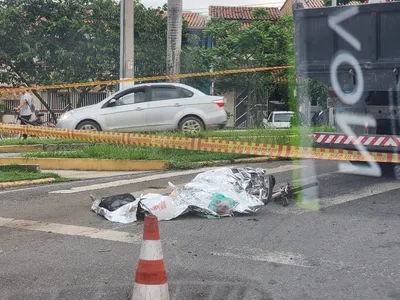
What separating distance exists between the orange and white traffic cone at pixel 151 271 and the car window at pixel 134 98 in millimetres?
11014

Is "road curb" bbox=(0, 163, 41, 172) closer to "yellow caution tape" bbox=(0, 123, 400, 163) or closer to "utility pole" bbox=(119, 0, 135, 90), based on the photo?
"yellow caution tape" bbox=(0, 123, 400, 163)

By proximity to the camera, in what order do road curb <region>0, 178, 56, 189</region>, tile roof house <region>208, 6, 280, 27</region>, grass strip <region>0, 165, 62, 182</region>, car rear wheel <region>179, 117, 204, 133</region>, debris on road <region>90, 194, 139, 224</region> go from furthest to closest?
tile roof house <region>208, 6, 280, 27</region>, car rear wheel <region>179, 117, 204, 133</region>, grass strip <region>0, 165, 62, 182</region>, road curb <region>0, 178, 56, 189</region>, debris on road <region>90, 194, 139, 224</region>

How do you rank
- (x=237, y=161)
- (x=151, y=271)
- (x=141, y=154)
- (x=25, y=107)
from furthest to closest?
(x=25, y=107) < (x=237, y=161) < (x=141, y=154) < (x=151, y=271)

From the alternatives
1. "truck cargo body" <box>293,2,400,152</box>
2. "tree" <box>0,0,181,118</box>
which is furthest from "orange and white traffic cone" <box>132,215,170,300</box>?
"tree" <box>0,0,181,118</box>

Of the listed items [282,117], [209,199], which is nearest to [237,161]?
[209,199]

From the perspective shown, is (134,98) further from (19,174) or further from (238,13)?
(238,13)

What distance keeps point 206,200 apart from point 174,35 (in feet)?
35.3

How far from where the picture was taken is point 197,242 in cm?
636

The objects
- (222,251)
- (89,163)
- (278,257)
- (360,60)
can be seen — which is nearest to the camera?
(278,257)

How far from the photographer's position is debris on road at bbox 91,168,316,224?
7371 millimetres

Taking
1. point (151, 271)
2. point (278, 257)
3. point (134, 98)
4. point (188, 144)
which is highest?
point (134, 98)

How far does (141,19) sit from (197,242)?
21354 millimetres

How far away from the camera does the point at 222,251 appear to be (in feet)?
19.8

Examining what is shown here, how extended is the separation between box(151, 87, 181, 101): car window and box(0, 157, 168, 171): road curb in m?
3.56
